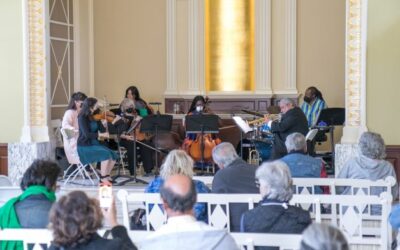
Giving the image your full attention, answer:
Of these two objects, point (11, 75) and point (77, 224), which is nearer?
point (77, 224)

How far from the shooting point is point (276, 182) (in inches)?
146

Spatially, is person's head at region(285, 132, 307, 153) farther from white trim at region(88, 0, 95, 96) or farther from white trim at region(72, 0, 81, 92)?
white trim at region(88, 0, 95, 96)

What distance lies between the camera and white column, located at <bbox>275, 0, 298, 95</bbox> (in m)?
11.5

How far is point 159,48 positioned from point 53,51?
2.09m

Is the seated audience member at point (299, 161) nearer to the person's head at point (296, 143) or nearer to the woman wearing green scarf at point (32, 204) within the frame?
the person's head at point (296, 143)

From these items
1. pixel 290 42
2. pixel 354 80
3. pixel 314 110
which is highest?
pixel 290 42

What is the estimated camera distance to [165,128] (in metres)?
8.83

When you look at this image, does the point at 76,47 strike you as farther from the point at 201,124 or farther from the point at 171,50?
the point at 201,124

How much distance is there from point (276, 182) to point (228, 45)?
8.48 metres

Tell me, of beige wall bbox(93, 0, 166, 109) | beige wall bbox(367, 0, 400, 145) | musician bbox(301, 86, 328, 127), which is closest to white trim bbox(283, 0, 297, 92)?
musician bbox(301, 86, 328, 127)

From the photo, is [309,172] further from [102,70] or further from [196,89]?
[102,70]

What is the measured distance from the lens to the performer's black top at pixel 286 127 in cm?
809

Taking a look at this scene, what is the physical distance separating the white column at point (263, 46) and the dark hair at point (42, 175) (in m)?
7.80

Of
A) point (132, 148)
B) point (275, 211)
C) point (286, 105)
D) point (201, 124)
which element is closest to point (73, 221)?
point (275, 211)
